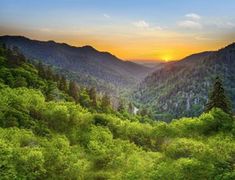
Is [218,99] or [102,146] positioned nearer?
[102,146]

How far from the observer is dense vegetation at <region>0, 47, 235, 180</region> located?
50.6 metres

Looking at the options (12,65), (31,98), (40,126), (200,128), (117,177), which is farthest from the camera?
(12,65)

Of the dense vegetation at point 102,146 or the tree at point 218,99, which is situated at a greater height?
the tree at point 218,99

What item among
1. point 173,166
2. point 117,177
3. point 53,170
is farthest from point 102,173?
point 173,166

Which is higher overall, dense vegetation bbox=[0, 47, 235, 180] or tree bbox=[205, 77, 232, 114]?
tree bbox=[205, 77, 232, 114]

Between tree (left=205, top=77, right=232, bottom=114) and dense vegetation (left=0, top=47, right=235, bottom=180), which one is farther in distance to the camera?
tree (left=205, top=77, right=232, bottom=114)

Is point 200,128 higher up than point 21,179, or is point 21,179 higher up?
point 200,128

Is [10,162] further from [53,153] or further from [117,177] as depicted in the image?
[117,177]

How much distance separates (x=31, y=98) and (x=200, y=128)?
155 feet

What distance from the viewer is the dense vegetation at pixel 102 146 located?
1992 inches

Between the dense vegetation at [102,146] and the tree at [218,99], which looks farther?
the tree at [218,99]

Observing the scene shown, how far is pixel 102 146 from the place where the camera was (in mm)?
66750

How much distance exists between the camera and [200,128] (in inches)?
2655

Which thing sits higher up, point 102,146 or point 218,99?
point 218,99
